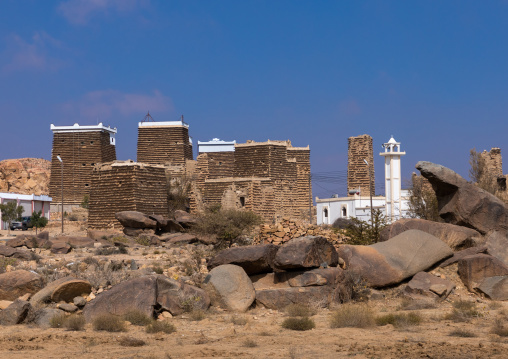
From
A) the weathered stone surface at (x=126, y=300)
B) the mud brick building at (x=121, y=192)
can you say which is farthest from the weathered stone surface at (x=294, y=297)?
the mud brick building at (x=121, y=192)

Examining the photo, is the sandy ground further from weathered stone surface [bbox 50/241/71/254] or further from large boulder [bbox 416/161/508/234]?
weathered stone surface [bbox 50/241/71/254]

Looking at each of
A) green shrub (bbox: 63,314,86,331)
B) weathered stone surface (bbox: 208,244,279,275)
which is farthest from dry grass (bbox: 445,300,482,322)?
green shrub (bbox: 63,314,86,331)

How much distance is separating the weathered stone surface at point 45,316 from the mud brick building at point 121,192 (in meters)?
29.2

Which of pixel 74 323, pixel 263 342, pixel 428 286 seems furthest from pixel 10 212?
pixel 263 342

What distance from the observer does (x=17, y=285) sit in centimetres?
1480

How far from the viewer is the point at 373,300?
1455 cm

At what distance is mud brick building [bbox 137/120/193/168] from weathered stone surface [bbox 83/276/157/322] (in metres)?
43.8

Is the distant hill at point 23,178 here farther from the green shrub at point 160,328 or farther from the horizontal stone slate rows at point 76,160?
the green shrub at point 160,328

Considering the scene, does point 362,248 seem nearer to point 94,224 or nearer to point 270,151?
point 94,224

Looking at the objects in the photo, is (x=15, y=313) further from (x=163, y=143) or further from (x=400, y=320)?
(x=163, y=143)

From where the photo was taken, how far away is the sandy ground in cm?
952

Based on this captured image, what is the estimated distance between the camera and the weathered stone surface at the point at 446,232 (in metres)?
16.8

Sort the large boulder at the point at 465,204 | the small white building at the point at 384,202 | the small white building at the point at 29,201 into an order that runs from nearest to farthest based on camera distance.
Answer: the large boulder at the point at 465,204 < the small white building at the point at 384,202 < the small white building at the point at 29,201

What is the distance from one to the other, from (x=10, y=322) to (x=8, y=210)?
33709mm
